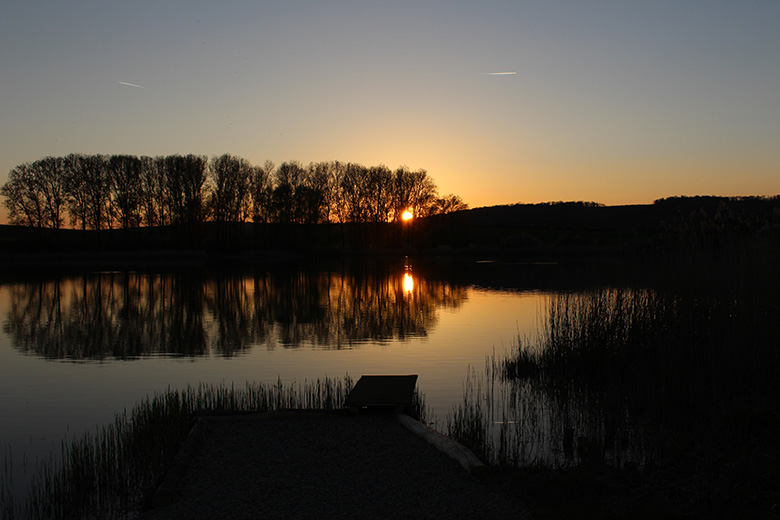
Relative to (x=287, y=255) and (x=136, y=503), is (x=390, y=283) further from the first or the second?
(x=287, y=255)

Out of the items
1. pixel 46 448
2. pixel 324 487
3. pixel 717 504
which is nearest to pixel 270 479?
pixel 324 487

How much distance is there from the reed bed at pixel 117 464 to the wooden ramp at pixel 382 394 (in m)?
0.36

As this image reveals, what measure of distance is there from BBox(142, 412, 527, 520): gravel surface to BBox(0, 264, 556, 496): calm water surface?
2.13 m

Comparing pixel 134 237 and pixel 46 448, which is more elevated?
pixel 134 237

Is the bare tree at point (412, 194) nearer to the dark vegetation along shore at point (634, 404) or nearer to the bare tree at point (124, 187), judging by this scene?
the bare tree at point (124, 187)

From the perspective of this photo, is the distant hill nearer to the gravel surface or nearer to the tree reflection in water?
the tree reflection in water

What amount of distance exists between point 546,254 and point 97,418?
65.4 metres

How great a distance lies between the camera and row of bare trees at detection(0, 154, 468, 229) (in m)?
60.1

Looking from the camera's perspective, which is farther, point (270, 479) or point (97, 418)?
point (97, 418)

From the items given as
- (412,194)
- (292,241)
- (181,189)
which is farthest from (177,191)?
(412,194)

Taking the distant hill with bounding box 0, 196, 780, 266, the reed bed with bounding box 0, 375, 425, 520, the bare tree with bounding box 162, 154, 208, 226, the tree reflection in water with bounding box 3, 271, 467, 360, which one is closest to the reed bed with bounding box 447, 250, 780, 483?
the reed bed with bounding box 0, 375, 425, 520

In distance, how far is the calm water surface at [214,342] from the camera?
984 cm

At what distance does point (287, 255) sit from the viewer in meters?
70.9

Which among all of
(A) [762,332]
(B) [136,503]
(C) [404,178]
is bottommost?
(B) [136,503]
